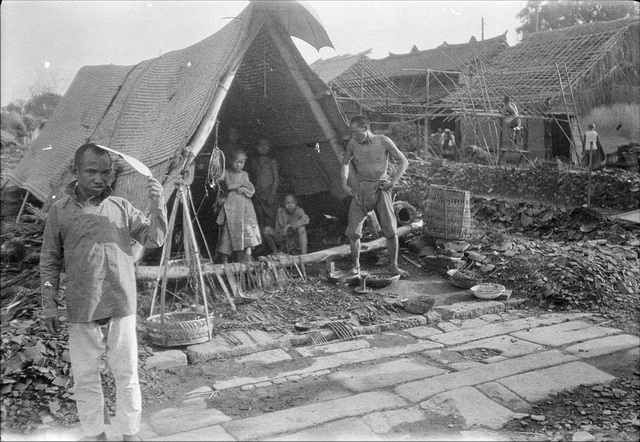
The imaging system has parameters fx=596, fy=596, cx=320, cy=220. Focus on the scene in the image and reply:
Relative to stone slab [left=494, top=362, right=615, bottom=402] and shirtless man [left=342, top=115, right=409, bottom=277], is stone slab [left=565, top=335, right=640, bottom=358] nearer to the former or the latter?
stone slab [left=494, top=362, right=615, bottom=402]

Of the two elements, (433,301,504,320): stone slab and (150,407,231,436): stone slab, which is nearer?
(150,407,231,436): stone slab

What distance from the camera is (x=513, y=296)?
21.6 feet

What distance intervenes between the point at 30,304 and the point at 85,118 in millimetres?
4967

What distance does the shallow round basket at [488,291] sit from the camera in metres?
6.35

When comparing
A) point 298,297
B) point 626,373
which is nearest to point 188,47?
point 298,297

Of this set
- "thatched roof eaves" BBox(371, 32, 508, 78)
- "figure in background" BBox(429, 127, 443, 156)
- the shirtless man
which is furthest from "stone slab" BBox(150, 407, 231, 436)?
"thatched roof eaves" BBox(371, 32, 508, 78)

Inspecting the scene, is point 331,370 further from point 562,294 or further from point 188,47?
point 188,47

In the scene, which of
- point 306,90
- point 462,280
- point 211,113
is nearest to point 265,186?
point 306,90

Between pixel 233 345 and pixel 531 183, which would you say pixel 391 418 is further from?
pixel 531 183

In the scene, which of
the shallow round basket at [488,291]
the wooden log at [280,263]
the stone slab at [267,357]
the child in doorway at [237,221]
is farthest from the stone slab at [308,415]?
the child in doorway at [237,221]

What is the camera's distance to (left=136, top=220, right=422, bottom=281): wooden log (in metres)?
5.77

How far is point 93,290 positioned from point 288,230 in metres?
4.61

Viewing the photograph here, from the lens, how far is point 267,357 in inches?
194

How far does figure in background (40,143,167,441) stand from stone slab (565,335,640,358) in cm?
352
